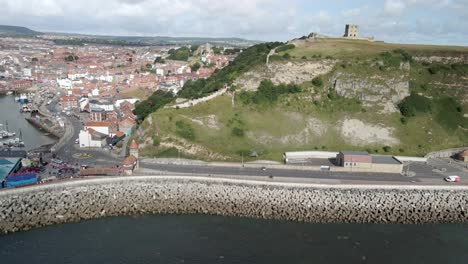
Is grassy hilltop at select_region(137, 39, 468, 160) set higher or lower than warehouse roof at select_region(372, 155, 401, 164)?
higher

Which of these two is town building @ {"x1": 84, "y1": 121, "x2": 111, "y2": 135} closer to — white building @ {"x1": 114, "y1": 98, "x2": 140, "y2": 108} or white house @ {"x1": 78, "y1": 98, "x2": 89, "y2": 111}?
white house @ {"x1": 78, "y1": 98, "x2": 89, "y2": 111}

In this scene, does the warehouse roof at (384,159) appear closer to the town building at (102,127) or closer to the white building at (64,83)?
the town building at (102,127)

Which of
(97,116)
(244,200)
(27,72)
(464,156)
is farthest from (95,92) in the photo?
(464,156)

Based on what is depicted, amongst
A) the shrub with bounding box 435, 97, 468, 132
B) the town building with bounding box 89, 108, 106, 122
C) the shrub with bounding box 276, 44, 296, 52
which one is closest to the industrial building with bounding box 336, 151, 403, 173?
the shrub with bounding box 435, 97, 468, 132

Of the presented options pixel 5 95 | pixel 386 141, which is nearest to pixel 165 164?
pixel 386 141

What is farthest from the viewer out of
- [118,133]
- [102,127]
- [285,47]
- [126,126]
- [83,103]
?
[83,103]

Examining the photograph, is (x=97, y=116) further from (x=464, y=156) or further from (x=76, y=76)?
(x=76, y=76)

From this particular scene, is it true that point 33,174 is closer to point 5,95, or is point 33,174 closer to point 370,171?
point 370,171
